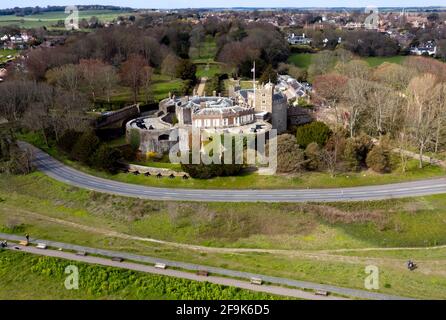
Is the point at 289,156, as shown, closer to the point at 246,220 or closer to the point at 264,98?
the point at 246,220

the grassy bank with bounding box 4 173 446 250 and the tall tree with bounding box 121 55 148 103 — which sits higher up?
the tall tree with bounding box 121 55 148 103

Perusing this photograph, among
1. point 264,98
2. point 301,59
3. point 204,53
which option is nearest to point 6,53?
point 204,53

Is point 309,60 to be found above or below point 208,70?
above

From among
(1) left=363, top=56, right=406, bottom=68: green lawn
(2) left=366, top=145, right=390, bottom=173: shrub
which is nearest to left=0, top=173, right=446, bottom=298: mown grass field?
(2) left=366, top=145, right=390, bottom=173: shrub

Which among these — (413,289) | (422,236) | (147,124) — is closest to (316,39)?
(147,124)

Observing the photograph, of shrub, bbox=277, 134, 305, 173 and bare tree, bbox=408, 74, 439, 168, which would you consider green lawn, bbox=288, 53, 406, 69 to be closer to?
bare tree, bbox=408, 74, 439, 168
